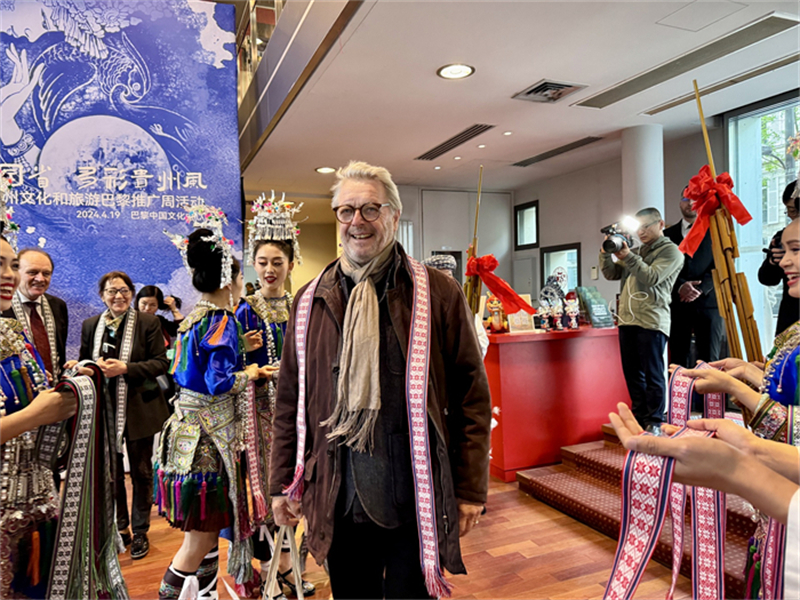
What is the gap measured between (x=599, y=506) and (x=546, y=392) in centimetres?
102

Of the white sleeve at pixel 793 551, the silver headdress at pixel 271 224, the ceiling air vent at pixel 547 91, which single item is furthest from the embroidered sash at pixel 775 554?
the ceiling air vent at pixel 547 91

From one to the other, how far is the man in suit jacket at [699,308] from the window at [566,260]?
3453mm

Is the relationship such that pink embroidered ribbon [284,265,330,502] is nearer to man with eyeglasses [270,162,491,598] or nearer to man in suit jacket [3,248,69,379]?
man with eyeglasses [270,162,491,598]

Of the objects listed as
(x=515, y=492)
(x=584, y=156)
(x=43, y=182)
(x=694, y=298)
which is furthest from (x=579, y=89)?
(x=43, y=182)

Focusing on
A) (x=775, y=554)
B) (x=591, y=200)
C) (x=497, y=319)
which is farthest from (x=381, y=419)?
(x=591, y=200)

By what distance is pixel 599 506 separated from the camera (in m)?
3.05

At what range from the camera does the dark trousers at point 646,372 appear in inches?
134

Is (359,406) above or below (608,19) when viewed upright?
below

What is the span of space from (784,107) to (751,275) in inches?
64.8

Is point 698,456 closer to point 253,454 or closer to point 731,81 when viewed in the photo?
point 253,454

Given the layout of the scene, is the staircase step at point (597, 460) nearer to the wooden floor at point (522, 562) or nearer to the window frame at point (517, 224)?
the wooden floor at point (522, 562)

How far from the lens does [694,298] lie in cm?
392

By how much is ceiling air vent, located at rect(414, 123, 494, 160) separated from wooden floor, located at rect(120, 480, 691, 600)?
391 cm

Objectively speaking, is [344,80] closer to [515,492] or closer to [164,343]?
[164,343]
